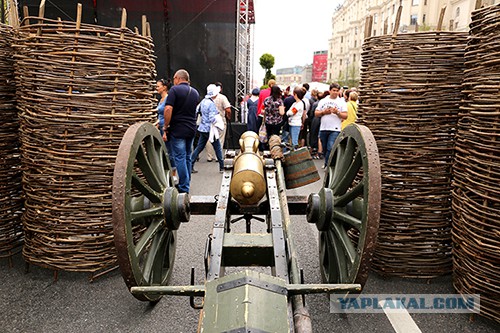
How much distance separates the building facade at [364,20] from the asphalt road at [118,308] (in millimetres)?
34949

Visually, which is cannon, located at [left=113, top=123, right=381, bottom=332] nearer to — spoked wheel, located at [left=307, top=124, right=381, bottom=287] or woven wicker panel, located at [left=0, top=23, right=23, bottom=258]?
spoked wheel, located at [left=307, top=124, right=381, bottom=287]

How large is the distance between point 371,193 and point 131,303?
6.56 feet

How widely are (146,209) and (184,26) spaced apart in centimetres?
848

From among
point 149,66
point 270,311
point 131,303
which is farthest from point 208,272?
point 149,66

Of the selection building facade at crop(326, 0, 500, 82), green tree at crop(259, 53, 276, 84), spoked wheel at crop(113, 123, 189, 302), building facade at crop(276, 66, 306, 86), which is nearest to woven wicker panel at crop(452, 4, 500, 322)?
spoked wheel at crop(113, 123, 189, 302)

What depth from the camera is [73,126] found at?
10.2 ft

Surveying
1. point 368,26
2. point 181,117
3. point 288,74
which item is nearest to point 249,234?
point 368,26

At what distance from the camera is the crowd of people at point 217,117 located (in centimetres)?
527

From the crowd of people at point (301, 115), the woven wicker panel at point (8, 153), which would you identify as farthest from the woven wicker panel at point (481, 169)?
the woven wicker panel at point (8, 153)

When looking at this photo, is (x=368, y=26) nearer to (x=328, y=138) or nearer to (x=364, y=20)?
(x=328, y=138)

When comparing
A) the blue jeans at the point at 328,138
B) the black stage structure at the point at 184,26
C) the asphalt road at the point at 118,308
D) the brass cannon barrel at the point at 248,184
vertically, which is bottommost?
the asphalt road at the point at 118,308

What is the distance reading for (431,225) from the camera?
11.0 feet

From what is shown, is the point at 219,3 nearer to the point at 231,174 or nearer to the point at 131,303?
the point at 231,174

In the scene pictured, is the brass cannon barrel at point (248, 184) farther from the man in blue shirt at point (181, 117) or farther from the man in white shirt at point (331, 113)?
the man in white shirt at point (331, 113)
